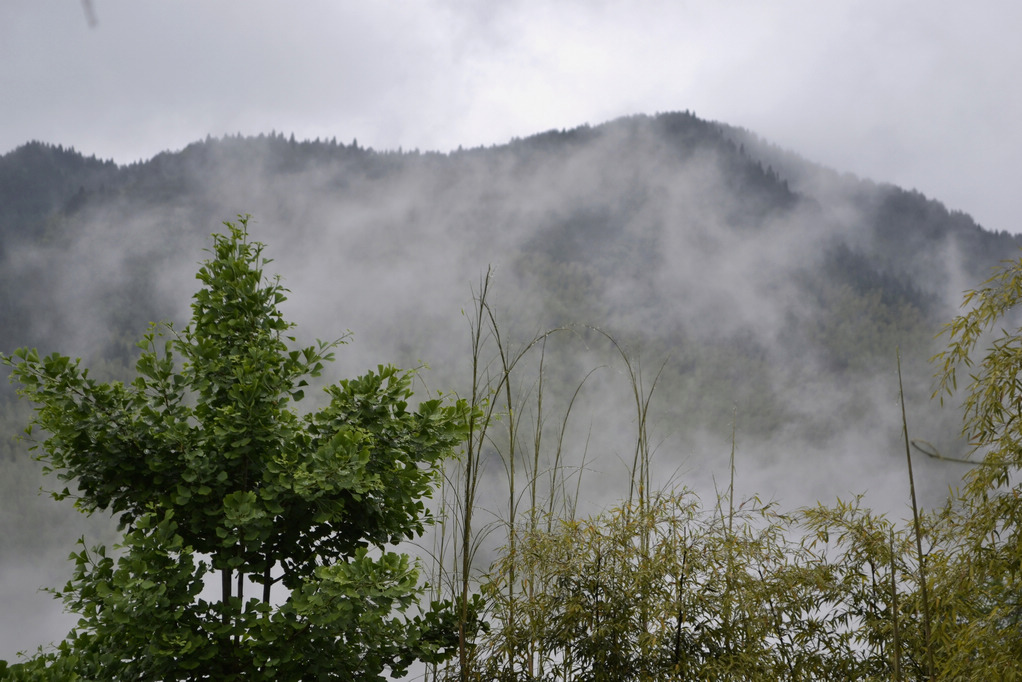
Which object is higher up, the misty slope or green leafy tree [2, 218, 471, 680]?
the misty slope

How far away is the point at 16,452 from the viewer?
26.4 meters

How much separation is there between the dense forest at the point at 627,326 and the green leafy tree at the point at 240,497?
0.35 metres

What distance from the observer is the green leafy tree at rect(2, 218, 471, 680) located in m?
2.25

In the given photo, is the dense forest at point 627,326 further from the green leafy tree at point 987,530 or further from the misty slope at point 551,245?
the misty slope at point 551,245

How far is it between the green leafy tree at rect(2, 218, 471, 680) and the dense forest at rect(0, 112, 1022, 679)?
0.35 m

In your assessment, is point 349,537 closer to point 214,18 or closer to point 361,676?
point 361,676

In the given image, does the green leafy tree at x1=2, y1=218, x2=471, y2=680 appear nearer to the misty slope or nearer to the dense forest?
the dense forest

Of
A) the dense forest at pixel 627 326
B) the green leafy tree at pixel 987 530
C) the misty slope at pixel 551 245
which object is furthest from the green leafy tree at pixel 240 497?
the misty slope at pixel 551 245

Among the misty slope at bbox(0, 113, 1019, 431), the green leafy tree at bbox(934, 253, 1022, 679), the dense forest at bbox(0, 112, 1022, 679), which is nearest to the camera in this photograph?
the green leafy tree at bbox(934, 253, 1022, 679)

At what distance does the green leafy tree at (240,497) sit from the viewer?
2250mm

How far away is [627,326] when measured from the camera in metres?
31.4

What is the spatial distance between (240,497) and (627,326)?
2963cm

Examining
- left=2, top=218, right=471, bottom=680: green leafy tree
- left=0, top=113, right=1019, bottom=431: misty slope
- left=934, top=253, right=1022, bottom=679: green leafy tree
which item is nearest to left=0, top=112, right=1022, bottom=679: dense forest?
left=934, top=253, right=1022, bottom=679: green leafy tree

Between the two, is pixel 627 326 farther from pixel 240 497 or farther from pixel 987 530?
pixel 240 497
